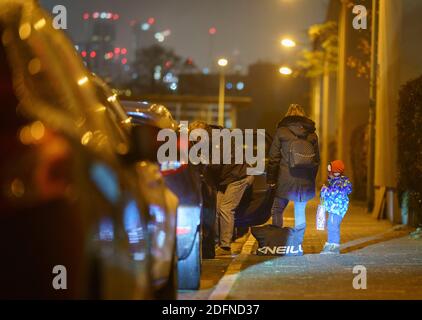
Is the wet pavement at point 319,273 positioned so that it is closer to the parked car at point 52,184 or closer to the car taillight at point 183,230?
the car taillight at point 183,230

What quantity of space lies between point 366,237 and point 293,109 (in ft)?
11.3

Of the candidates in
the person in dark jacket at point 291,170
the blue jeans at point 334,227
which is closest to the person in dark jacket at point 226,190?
the person in dark jacket at point 291,170

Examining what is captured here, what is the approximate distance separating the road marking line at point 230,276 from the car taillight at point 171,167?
1.19 metres

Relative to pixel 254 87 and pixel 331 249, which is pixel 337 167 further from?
pixel 254 87

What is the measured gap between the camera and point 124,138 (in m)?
5.98

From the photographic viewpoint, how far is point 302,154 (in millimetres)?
11031

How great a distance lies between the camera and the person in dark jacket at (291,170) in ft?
36.4

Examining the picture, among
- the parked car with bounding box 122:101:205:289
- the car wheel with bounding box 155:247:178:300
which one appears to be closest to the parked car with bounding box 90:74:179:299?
the car wheel with bounding box 155:247:178:300

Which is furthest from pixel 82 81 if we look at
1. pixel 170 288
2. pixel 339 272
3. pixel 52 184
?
pixel 339 272

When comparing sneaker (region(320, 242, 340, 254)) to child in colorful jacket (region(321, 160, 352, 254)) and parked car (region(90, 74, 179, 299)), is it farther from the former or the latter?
parked car (region(90, 74, 179, 299))

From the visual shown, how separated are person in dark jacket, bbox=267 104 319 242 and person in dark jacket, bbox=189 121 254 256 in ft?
1.50

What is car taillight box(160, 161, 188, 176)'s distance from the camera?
6.83 metres

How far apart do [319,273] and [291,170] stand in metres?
2.00

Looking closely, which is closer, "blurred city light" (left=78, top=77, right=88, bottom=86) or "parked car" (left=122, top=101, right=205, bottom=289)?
"blurred city light" (left=78, top=77, right=88, bottom=86)
